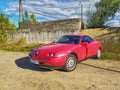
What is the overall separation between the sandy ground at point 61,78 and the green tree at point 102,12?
1948 cm

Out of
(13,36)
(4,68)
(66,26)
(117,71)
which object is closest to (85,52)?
(117,71)

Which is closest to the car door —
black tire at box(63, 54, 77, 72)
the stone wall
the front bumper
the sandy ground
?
the sandy ground

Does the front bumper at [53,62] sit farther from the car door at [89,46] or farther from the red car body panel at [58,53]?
the car door at [89,46]

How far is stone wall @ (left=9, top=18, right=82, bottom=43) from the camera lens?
24.0 m

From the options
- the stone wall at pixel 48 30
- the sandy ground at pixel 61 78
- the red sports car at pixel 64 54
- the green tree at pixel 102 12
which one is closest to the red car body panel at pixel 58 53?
the red sports car at pixel 64 54

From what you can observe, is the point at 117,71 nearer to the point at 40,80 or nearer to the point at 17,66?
the point at 40,80

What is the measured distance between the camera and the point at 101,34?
20516 mm

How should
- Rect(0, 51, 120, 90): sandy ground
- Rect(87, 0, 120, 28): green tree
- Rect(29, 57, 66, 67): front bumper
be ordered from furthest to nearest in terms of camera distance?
Rect(87, 0, 120, 28): green tree < Rect(29, 57, 66, 67): front bumper < Rect(0, 51, 120, 90): sandy ground

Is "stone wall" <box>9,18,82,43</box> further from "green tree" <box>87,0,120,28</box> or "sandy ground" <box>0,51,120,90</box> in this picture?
"sandy ground" <box>0,51,120,90</box>

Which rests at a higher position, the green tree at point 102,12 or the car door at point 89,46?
the green tree at point 102,12

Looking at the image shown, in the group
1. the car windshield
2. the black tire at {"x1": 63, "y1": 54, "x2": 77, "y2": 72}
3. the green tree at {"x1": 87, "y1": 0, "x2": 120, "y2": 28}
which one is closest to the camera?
the black tire at {"x1": 63, "y1": 54, "x2": 77, "y2": 72}

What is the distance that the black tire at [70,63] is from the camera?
8.93 meters

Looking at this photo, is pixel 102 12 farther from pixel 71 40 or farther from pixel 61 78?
pixel 61 78

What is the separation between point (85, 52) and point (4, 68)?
3.84 m
